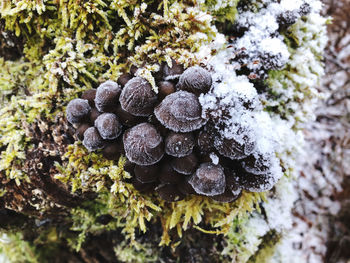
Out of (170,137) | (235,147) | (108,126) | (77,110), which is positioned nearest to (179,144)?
(170,137)

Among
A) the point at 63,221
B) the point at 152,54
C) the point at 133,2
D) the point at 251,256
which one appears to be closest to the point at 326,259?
the point at 251,256

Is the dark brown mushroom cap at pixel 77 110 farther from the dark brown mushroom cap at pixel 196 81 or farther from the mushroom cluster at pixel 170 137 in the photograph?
the dark brown mushroom cap at pixel 196 81

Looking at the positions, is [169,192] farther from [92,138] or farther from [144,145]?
[92,138]

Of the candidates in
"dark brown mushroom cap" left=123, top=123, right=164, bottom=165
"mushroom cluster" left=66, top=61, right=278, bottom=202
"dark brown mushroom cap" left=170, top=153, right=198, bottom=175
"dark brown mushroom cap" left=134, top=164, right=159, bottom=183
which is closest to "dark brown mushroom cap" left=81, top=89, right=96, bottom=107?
"mushroom cluster" left=66, top=61, right=278, bottom=202

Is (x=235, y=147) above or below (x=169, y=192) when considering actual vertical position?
above

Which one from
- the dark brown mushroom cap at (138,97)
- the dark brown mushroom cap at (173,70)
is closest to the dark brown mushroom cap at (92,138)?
the dark brown mushroom cap at (138,97)
